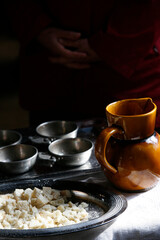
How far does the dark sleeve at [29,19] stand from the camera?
5.31 ft

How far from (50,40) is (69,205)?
2.74ft

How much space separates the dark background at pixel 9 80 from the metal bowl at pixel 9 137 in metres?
1.82

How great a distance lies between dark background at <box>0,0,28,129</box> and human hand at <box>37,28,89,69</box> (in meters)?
1.54

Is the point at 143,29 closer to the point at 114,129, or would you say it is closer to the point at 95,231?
the point at 114,129

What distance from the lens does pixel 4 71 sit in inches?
128

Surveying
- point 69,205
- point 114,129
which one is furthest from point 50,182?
point 114,129

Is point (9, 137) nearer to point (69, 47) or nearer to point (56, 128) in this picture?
point (56, 128)

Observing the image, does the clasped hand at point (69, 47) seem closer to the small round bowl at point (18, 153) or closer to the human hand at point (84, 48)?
the human hand at point (84, 48)

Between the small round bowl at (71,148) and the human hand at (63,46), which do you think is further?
the human hand at (63,46)

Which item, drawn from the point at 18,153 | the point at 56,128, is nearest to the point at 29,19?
the point at 56,128

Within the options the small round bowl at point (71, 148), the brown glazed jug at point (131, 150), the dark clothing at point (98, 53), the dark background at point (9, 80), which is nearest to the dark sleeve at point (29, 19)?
the dark clothing at point (98, 53)

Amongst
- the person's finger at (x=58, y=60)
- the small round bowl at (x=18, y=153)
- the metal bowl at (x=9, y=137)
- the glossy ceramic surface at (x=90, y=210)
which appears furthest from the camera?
the person's finger at (x=58, y=60)

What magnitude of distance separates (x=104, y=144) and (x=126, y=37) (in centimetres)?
71

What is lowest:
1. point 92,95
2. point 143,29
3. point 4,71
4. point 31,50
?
point 4,71
